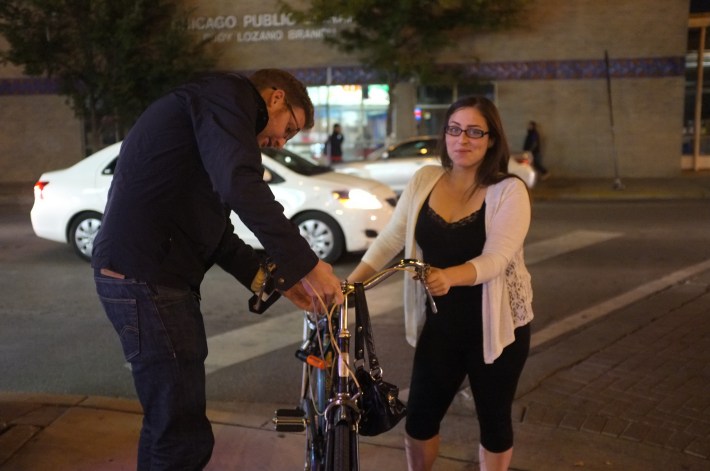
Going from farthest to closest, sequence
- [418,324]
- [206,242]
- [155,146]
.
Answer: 1. [418,324]
2. [206,242]
3. [155,146]

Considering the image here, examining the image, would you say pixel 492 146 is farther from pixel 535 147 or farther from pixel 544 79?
pixel 544 79

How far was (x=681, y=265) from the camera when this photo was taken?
32.0ft

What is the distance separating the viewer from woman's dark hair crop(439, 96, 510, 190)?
3.26 m

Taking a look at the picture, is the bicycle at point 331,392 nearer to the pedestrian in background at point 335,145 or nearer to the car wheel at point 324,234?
the car wheel at point 324,234

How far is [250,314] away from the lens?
7.76 m

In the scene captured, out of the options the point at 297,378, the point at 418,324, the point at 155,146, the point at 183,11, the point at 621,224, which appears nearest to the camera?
the point at 155,146

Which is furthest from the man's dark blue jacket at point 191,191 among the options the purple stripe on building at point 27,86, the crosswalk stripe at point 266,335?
the purple stripe on building at point 27,86

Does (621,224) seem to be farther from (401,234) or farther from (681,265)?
(401,234)

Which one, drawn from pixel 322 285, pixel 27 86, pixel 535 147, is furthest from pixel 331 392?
pixel 27 86

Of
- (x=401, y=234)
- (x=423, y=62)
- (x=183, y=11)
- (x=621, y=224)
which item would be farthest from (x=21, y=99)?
(x=401, y=234)

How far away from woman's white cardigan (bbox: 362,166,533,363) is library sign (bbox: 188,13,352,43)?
70.9 ft

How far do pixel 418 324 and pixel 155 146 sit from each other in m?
1.44

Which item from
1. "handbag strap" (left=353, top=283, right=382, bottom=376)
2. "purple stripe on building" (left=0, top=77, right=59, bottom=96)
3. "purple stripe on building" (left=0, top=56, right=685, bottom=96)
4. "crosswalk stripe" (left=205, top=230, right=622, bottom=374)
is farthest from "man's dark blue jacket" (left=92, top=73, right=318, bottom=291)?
"purple stripe on building" (left=0, top=77, right=59, bottom=96)

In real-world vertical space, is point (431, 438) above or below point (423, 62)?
below
